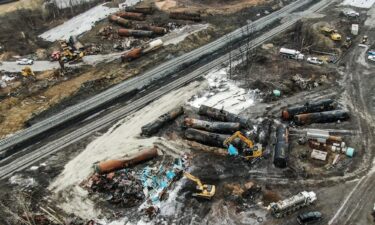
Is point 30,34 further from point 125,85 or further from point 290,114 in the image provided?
point 290,114

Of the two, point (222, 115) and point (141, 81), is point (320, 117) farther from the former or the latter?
point (141, 81)

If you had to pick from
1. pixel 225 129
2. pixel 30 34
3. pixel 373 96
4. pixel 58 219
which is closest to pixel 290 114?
pixel 225 129

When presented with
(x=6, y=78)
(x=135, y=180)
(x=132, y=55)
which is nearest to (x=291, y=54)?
(x=132, y=55)

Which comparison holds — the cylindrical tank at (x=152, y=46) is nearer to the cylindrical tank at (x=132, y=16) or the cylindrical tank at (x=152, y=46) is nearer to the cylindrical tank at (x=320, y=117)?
the cylindrical tank at (x=132, y=16)

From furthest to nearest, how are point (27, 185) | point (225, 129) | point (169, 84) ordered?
point (169, 84) → point (225, 129) → point (27, 185)

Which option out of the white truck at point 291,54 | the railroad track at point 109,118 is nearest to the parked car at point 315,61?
the white truck at point 291,54

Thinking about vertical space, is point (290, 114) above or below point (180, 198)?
above
